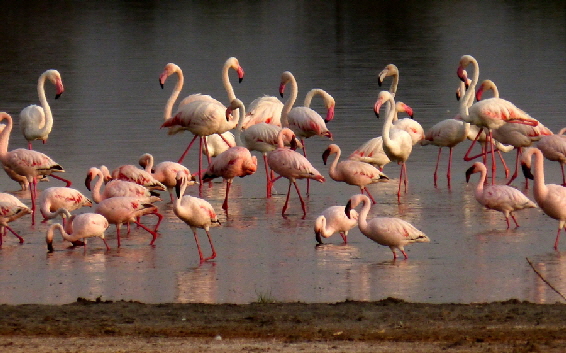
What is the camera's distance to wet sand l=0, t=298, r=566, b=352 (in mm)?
5977

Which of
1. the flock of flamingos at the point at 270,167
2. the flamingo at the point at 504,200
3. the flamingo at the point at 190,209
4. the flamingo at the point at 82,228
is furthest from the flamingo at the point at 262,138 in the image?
the flamingo at the point at 82,228

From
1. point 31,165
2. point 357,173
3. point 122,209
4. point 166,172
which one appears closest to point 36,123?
point 31,165

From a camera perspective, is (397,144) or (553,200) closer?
(553,200)

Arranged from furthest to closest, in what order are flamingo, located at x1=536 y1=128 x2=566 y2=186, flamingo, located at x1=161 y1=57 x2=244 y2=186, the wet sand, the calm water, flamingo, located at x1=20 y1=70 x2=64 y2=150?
1. flamingo, located at x1=20 y1=70 x2=64 y2=150
2. flamingo, located at x1=161 y1=57 x2=244 y2=186
3. flamingo, located at x1=536 y1=128 x2=566 y2=186
4. the calm water
5. the wet sand

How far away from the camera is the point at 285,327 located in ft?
20.9

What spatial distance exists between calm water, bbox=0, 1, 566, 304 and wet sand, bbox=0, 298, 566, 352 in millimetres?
529

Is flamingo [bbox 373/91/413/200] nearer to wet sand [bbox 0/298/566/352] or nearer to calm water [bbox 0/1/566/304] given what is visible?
calm water [bbox 0/1/566/304]

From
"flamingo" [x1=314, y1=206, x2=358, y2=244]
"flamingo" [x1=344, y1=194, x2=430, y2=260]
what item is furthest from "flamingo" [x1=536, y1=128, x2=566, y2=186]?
"flamingo" [x1=344, y1=194, x2=430, y2=260]

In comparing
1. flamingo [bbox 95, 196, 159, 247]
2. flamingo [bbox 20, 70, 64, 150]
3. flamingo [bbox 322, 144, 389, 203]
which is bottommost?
flamingo [bbox 95, 196, 159, 247]

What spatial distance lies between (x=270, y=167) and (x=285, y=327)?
4723 mm

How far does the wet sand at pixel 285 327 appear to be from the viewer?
5.98 meters

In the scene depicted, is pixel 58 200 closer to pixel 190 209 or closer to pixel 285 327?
pixel 190 209

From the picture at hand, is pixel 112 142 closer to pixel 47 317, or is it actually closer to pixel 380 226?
pixel 380 226

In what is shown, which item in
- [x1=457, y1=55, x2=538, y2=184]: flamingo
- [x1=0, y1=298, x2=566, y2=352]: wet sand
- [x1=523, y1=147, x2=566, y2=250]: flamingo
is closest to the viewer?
[x1=0, y1=298, x2=566, y2=352]: wet sand
